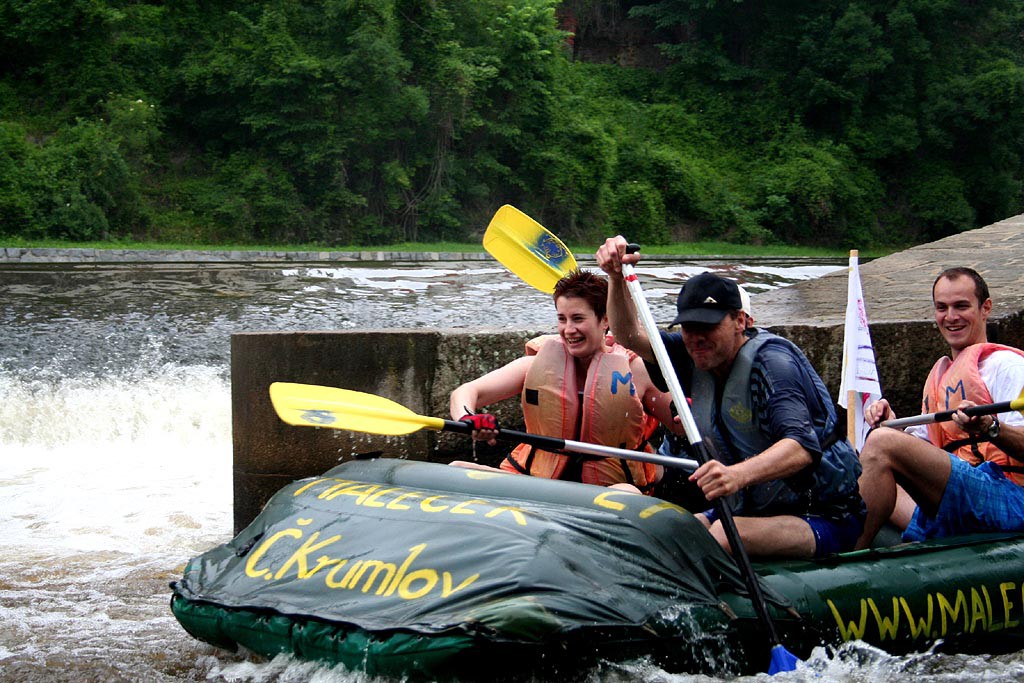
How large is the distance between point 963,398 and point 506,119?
74.4 ft

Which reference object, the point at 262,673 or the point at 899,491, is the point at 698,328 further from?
the point at 262,673

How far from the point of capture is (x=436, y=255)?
18.8m

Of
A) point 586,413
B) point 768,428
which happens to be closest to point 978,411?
point 768,428

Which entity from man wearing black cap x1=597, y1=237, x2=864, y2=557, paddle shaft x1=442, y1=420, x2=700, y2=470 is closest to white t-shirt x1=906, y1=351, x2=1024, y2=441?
man wearing black cap x1=597, y1=237, x2=864, y2=557

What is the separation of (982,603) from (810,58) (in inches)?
1224

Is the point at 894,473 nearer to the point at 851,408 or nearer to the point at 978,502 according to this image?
the point at 978,502

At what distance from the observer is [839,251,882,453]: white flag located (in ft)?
15.1

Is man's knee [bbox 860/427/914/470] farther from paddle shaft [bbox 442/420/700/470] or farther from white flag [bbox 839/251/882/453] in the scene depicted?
white flag [bbox 839/251/882/453]

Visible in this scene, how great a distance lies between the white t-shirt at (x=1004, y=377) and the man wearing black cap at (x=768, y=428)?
66 cm

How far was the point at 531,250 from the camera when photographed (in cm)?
472

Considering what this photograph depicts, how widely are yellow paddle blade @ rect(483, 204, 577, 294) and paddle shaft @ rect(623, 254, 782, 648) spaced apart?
2.96ft

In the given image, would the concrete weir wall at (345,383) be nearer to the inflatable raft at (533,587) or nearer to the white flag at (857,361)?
the white flag at (857,361)

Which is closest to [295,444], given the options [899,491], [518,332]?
[518,332]

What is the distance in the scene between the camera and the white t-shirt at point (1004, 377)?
3.77m
